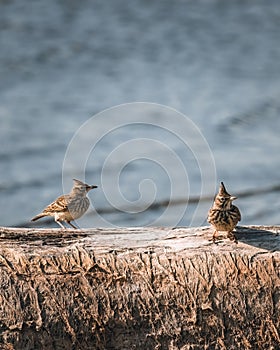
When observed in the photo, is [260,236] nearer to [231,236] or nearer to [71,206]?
[231,236]

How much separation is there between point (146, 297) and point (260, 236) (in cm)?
81

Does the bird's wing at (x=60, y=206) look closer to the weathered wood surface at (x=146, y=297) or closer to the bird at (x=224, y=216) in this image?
the weathered wood surface at (x=146, y=297)

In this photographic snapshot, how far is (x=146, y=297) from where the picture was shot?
5496 millimetres

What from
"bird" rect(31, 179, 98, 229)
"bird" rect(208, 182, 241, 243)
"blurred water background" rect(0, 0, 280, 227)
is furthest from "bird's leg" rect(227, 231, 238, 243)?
"blurred water background" rect(0, 0, 280, 227)

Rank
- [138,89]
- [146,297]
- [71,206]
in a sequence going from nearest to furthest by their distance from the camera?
1. [146,297]
2. [71,206]
3. [138,89]

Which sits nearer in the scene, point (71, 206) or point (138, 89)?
point (71, 206)

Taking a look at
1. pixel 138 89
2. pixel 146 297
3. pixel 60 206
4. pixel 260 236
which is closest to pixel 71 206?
pixel 60 206

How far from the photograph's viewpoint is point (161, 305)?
18.1ft

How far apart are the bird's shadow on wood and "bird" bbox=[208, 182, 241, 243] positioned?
6 cm

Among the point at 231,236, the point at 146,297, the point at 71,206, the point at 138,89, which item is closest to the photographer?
the point at 146,297

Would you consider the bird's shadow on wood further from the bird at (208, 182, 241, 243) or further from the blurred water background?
the blurred water background

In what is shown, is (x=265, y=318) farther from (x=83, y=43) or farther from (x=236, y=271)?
(x=83, y=43)

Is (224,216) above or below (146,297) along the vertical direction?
above

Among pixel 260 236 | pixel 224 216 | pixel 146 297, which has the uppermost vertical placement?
pixel 224 216
